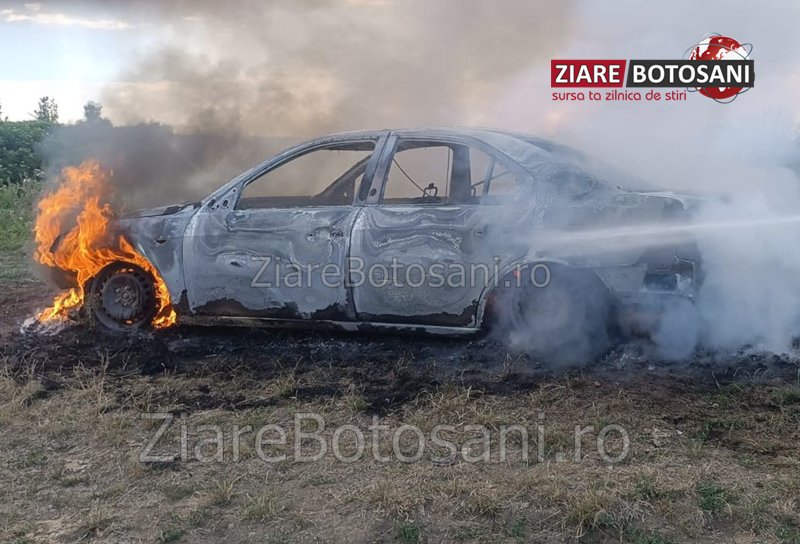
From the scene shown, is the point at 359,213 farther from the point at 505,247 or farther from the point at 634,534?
the point at 634,534

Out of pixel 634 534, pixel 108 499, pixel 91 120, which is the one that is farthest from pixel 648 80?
pixel 108 499

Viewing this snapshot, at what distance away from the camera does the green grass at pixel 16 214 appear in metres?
10.3

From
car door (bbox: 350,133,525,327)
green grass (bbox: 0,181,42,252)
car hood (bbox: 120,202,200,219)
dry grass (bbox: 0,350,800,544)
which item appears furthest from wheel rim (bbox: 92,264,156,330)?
green grass (bbox: 0,181,42,252)

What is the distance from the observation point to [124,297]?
5660 millimetres

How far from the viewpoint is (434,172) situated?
5.34m

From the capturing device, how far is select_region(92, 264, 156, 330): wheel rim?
18.5 ft

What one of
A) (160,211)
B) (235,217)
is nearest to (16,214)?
(160,211)

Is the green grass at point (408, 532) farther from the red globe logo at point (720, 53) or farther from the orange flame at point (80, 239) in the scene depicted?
the red globe logo at point (720, 53)

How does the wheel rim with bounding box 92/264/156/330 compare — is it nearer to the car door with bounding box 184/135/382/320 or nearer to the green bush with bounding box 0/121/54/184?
the car door with bounding box 184/135/382/320

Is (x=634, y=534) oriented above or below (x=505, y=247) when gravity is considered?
below

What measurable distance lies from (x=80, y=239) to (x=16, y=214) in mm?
7321

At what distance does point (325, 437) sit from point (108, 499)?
1.07 m

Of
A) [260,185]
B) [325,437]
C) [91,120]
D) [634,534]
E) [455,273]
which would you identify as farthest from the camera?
[91,120]

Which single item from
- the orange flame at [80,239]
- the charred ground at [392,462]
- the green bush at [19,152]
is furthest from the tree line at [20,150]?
the charred ground at [392,462]
